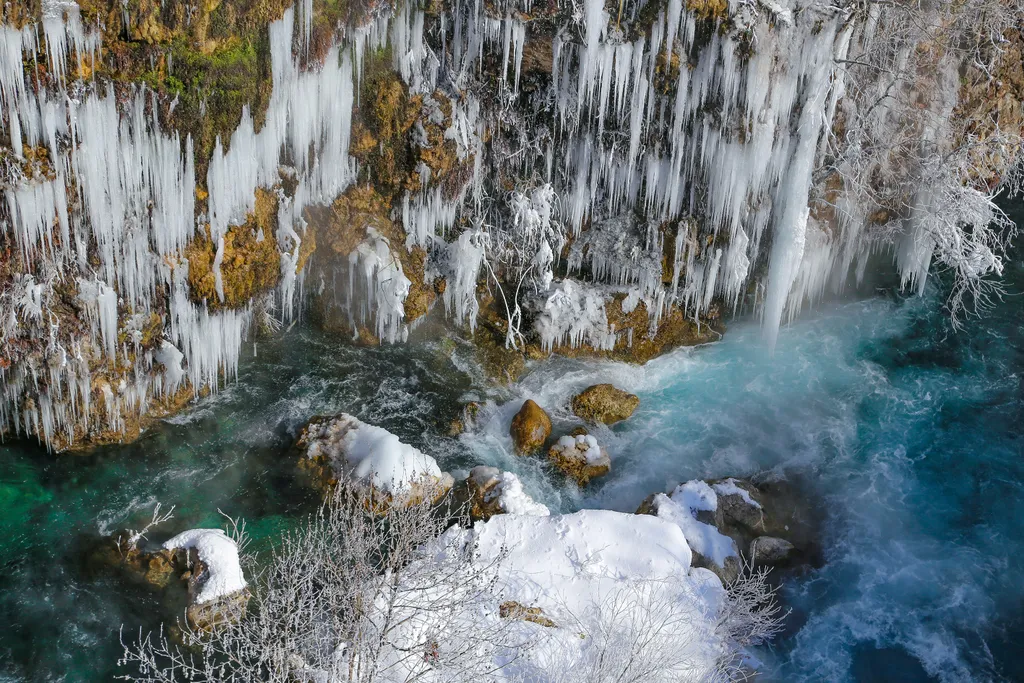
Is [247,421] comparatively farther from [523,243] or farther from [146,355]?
[523,243]

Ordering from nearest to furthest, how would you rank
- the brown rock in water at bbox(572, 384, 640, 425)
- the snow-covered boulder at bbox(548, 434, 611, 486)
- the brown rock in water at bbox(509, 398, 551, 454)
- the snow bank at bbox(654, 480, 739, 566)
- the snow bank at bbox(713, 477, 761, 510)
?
the snow bank at bbox(654, 480, 739, 566) < the snow bank at bbox(713, 477, 761, 510) < the snow-covered boulder at bbox(548, 434, 611, 486) < the brown rock in water at bbox(509, 398, 551, 454) < the brown rock in water at bbox(572, 384, 640, 425)

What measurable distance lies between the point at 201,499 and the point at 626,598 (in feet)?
20.7

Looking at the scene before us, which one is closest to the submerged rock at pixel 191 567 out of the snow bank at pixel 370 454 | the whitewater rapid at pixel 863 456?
the snow bank at pixel 370 454

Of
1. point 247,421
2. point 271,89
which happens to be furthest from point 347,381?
point 271,89

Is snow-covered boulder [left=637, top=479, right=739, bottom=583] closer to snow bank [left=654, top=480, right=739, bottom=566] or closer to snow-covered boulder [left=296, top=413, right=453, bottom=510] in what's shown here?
snow bank [left=654, top=480, right=739, bottom=566]

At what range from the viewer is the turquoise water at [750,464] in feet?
37.0

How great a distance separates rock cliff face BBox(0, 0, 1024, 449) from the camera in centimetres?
1177

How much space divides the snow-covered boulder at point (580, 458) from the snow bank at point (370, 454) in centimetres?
205

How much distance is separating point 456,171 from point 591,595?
25.5 feet

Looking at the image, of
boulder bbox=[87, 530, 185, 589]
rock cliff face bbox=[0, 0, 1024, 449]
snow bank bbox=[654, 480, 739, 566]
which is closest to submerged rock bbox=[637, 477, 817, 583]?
snow bank bbox=[654, 480, 739, 566]

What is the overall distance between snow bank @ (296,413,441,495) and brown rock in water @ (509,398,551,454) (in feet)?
5.31

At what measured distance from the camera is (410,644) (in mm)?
10039

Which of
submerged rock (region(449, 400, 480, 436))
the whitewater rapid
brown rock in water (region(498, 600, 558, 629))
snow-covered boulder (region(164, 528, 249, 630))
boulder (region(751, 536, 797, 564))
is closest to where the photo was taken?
brown rock in water (region(498, 600, 558, 629))

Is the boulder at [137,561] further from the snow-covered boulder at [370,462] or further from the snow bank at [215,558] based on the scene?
the snow-covered boulder at [370,462]
